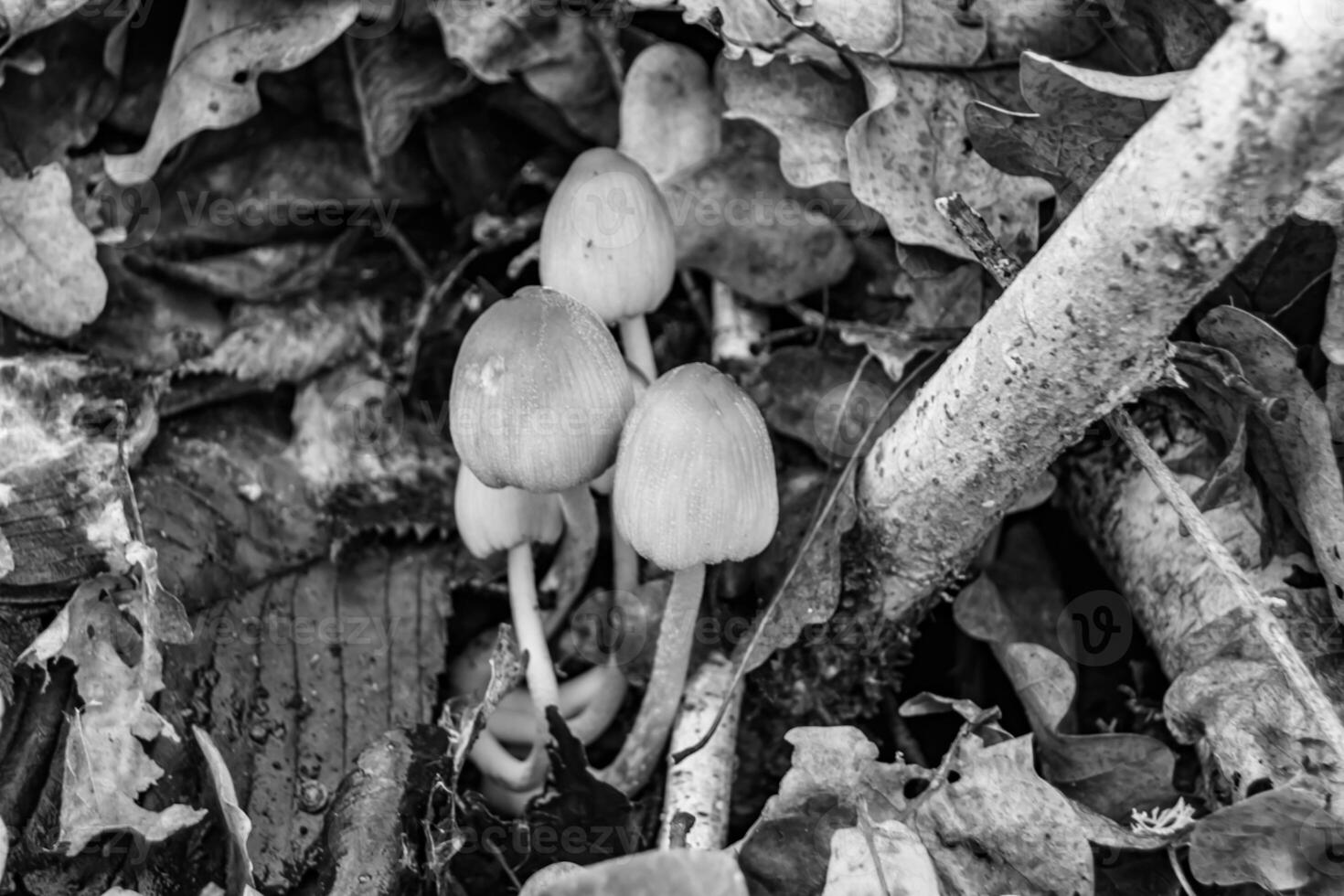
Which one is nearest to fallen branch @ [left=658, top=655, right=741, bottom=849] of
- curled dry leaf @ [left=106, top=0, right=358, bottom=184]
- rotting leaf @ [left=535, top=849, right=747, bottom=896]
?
rotting leaf @ [left=535, top=849, right=747, bottom=896]

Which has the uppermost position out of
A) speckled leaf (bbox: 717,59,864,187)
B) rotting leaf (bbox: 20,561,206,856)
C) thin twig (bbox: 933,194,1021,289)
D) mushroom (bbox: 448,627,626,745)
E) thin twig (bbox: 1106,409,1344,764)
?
thin twig (bbox: 933,194,1021,289)

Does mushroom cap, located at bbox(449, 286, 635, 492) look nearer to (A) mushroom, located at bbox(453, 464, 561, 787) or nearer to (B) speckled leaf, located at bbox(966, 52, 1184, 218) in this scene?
(A) mushroom, located at bbox(453, 464, 561, 787)

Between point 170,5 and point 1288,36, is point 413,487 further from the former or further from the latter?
point 1288,36

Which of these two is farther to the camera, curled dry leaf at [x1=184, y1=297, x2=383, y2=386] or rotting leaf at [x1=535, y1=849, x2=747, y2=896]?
curled dry leaf at [x1=184, y1=297, x2=383, y2=386]

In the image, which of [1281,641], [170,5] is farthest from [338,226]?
[1281,641]

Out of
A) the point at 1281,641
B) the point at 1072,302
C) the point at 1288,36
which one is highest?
the point at 1288,36

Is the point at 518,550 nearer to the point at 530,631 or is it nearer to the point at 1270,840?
the point at 530,631
